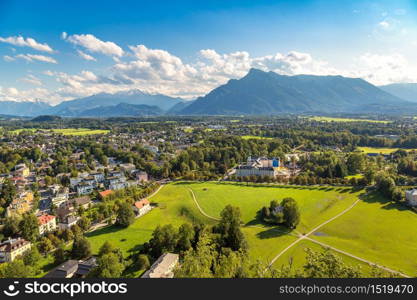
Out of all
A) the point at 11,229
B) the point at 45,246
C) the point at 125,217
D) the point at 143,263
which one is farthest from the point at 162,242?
the point at 11,229

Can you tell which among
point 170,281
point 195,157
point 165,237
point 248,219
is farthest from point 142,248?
point 195,157

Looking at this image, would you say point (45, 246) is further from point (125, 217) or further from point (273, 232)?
point (273, 232)

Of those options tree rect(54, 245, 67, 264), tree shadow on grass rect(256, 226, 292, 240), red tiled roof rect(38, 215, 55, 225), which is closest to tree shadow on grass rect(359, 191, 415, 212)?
tree shadow on grass rect(256, 226, 292, 240)

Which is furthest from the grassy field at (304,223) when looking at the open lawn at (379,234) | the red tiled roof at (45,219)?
the red tiled roof at (45,219)

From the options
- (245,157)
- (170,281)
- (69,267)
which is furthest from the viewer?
(245,157)

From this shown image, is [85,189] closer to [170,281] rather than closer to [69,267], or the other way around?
[69,267]

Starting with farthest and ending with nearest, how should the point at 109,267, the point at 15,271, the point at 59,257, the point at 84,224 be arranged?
the point at 84,224 < the point at 59,257 < the point at 109,267 < the point at 15,271

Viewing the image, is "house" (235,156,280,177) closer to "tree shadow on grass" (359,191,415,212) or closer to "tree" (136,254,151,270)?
"tree shadow on grass" (359,191,415,212)

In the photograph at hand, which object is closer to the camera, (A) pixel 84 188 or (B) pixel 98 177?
(A) pixel 84 188
